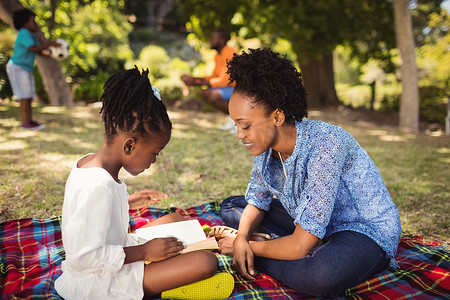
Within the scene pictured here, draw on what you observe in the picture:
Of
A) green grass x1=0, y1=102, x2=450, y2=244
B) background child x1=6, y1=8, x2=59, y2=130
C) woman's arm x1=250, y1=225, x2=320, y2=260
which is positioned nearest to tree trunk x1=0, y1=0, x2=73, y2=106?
green grass x1=0, y1=102, x2=450, y2=244

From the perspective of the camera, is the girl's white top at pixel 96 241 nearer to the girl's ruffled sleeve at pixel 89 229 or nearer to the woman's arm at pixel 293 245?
the girl's ruffled sleeve at pixel 89 229

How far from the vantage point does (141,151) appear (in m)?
1.67

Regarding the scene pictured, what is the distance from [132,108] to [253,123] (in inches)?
25.3

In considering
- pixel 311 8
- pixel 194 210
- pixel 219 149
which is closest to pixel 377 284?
pixel 194 210

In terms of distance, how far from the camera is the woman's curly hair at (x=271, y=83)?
186cm

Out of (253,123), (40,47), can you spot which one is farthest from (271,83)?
(40,47)

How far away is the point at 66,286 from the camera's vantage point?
1.68 meters

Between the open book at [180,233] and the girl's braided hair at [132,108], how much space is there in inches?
27.9

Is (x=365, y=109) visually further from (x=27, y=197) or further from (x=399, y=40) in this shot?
(x=27, y=197)

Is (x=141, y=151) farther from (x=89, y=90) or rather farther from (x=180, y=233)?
(x=89, y=90)

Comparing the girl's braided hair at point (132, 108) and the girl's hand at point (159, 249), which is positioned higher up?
the girl's braided hair at point (132, 108)

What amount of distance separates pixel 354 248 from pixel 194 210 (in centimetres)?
146

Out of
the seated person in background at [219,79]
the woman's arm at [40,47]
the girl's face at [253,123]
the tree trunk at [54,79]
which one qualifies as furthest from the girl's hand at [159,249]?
the tree trunk at [54,79]

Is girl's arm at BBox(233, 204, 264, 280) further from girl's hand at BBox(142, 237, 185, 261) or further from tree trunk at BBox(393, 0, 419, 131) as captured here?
tree trunk at BBox(393, 0, 419, 131)
